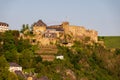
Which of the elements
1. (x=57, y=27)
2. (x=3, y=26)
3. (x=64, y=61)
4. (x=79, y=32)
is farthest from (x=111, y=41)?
(x=64, y=61)

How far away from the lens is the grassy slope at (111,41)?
257 ft

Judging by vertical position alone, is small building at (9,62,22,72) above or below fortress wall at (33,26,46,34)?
below

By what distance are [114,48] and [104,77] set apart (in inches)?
591

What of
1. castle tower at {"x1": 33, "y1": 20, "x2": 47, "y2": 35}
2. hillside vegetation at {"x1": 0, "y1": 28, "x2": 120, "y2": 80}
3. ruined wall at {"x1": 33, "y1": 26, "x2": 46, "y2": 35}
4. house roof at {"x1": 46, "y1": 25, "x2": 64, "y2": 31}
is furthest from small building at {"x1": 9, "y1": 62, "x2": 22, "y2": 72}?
house roof at {"x1": 46, "y1": 25, "x2": 64, "y2": 31}

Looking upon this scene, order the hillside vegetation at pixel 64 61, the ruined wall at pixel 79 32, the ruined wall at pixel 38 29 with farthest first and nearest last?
the ruined wall at pixel 79 32 → the ruined wall at pixel 38 29 → the hillside vegetation at pixel 64 61

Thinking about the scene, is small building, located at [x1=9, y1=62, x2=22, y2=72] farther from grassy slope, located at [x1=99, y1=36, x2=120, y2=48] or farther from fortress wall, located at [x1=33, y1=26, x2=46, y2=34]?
grassy slope, located at [x1=99, y1=36, x2=120, y2=48]

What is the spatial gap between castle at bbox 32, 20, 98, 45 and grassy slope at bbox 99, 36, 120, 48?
22.8 ft

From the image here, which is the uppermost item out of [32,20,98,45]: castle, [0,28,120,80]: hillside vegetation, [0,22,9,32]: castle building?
[0,22,9,32]: castle building

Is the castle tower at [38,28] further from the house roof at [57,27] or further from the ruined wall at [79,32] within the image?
the ruined wall at [79,32]

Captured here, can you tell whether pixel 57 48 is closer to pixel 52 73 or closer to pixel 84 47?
pixel 84 47

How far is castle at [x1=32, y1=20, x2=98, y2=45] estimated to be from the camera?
6262 centimetres

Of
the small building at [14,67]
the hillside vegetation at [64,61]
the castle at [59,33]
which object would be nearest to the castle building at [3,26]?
the castle at [59,33]

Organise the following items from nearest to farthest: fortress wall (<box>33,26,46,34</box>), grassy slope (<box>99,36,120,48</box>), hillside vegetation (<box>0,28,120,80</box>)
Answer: hillside vegetation (<box>0,28,120,80</box>) < fortress wall (<box>33,26,46,34</box>) < grassy slope (<box>99,36,120,48</box>)

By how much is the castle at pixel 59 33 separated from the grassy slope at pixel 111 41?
6.94m
